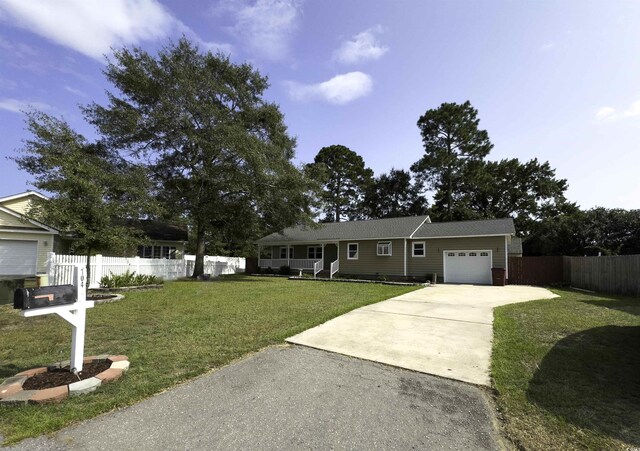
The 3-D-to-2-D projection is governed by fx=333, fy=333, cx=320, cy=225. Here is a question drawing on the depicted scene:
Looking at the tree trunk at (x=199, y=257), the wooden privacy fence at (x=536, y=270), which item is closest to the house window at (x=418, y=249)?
the wooden privacy fence at (x=536, y=270)

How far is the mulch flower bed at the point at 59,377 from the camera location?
347 centimetres

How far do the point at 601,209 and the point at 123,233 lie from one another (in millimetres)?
32181

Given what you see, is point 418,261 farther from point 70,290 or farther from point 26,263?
point 26,263

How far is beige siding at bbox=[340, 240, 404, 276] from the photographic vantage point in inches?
818

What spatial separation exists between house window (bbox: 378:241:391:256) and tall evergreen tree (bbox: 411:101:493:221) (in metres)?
17.0

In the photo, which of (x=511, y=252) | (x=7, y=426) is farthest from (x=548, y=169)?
(x=7, y=426)

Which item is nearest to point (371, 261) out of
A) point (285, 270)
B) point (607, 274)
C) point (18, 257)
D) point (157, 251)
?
point (285, 270)

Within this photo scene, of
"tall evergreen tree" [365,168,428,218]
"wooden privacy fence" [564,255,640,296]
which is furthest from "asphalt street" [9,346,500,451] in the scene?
"tall evergreen tree" [365,168,428,218]

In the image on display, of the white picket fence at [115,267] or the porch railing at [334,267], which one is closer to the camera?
the white picket fence at [115,267]

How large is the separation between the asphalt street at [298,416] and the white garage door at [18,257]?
19.6 meters

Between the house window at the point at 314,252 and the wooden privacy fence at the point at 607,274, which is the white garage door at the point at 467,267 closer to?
the wooden privacy fence at the point at 607,274

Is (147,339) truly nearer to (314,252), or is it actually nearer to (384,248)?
→ (384,248)

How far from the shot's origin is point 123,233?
11438 mm

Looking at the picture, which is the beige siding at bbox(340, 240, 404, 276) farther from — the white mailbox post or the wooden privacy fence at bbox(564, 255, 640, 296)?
the white mailbox post
